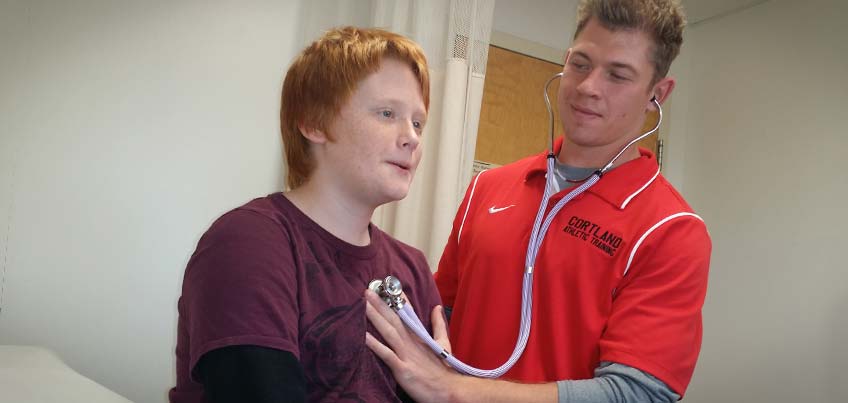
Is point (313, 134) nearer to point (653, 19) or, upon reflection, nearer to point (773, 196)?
point (653, 19)

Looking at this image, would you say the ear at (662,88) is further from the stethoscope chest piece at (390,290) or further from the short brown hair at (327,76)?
the stethoscope chest piece at (390,290)

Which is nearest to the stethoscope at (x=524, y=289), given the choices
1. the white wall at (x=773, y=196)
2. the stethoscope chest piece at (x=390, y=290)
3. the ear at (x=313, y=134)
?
the stethoscope chest piece at (x=390, y=290)

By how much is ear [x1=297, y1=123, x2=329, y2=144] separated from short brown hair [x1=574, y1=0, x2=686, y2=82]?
2.12ft

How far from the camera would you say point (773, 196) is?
8.86ft

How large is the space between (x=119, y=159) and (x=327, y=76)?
100cm

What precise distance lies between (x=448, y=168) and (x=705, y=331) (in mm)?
1701

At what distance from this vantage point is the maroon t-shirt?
0.74 meters

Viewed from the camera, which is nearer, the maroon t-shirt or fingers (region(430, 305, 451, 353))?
the maroon t-shirt

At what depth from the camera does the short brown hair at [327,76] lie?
36.5 inches

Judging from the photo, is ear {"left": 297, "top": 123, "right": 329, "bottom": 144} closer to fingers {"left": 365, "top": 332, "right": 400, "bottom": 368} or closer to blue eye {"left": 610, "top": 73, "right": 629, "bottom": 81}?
fingers {"left": 365, "top": 332, "right": 400, "bottom": 368}

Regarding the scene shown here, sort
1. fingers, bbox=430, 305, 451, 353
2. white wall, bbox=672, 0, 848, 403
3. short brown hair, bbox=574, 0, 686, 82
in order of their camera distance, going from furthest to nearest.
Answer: white wall, bbox=672, 0, 848, 403, short brown hair, bbox=574, 0, 686, 82, fingers, bbox=430, 305, 451, 353

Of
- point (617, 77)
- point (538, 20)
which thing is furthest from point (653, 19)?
point (538, 20)

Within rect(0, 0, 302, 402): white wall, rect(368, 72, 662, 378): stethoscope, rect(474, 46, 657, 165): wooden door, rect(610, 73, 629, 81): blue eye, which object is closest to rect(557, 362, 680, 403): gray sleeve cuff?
rect(368, 72, 662, 378): stethoscope

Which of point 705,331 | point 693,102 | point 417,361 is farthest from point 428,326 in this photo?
point 693,102
